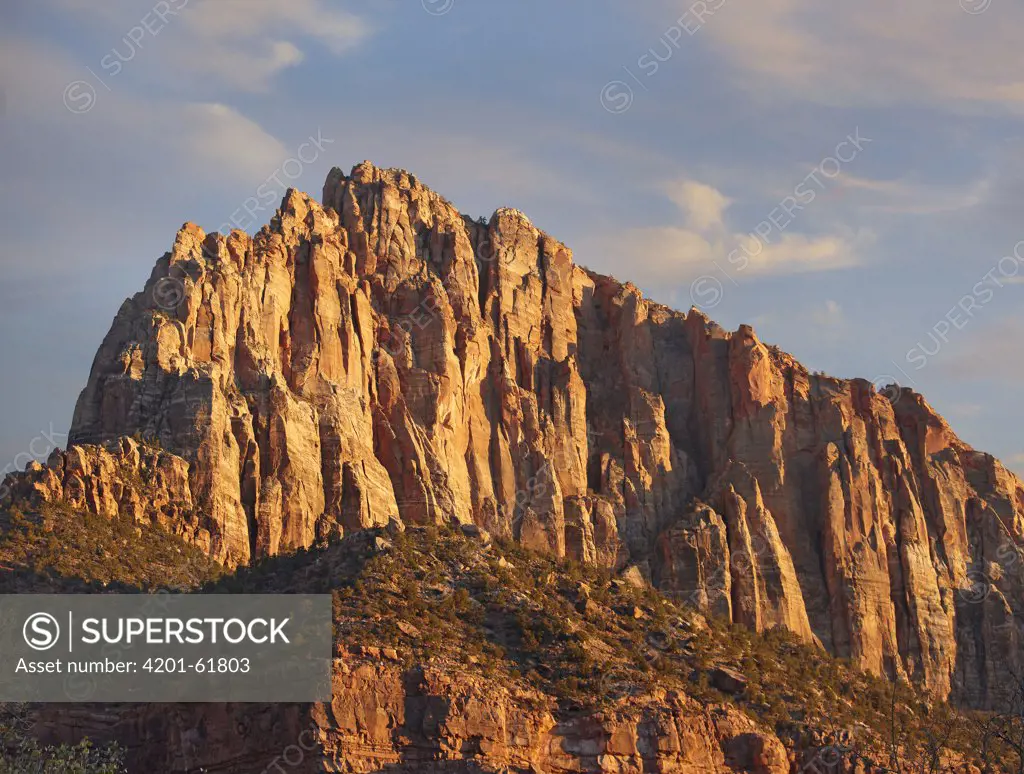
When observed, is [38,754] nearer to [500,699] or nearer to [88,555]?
[500,699]

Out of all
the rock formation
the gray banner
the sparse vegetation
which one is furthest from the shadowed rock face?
the rock formation

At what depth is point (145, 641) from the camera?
114500 millimetres

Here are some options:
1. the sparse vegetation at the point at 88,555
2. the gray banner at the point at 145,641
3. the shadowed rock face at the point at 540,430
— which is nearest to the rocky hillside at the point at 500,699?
the gray banner at the point at 145,641

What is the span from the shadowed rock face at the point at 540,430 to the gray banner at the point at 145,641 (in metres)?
14.3

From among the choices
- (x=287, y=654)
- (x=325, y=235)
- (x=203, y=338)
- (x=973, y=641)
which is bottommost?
(x=287, y=654)

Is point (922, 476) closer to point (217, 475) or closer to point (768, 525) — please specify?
point (768, 525)

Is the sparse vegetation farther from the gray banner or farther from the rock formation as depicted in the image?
the rock formation

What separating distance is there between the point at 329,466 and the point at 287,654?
3668 centimetres

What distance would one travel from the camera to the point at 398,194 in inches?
6540

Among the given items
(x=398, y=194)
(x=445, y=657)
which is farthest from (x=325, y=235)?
(x=445, y=657)

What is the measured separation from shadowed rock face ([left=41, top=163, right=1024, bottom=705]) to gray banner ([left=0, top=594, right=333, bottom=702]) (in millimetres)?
14268

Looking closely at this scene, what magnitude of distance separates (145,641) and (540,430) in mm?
52568

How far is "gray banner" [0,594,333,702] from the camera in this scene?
110 meters

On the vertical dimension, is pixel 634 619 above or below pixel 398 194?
below
